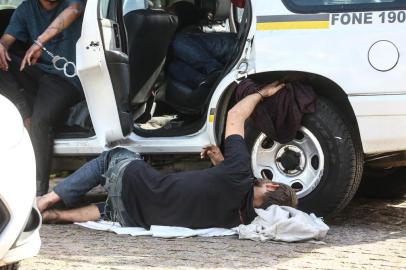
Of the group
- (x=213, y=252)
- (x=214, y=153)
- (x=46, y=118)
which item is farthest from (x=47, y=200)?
(x=213, y=252)

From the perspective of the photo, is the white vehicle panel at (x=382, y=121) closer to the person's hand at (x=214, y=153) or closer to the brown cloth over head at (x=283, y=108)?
the brown cloth over head at (x=283, y=108)

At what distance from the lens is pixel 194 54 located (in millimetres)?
5848

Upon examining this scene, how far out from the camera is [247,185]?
15.8ft

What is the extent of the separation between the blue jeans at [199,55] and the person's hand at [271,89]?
687mm

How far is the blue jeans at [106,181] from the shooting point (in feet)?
16.4

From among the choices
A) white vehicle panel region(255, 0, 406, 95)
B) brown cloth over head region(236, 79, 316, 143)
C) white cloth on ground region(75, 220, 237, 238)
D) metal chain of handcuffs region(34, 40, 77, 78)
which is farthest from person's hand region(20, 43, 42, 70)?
white vehicle panel region(255, 0, 406, 95)

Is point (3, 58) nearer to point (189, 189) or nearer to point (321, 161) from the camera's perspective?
point (189, 189)

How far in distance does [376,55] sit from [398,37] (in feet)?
0.57

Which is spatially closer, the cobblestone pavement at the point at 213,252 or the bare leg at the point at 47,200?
the cobblestone pavement at the point at 213,252

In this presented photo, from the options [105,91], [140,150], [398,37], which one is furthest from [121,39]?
[398,37]

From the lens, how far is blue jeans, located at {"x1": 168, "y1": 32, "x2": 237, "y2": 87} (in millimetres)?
5793

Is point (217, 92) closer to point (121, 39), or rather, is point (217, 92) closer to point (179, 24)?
point (121, 39)

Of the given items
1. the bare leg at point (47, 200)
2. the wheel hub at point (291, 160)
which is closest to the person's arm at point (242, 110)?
the wheel hub at point (291, 160)

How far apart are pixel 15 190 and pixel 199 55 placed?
2.98 meters
